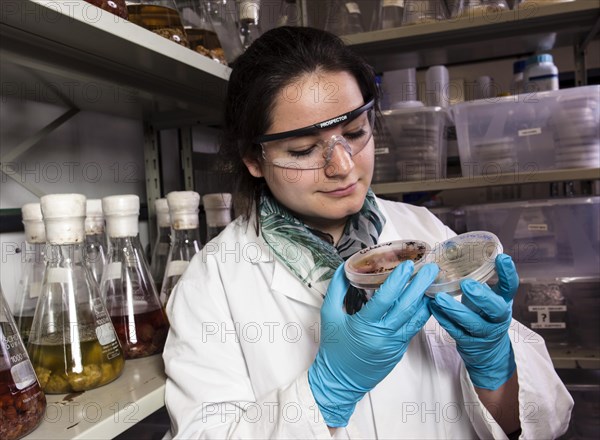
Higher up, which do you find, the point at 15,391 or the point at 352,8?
the point at 352,8

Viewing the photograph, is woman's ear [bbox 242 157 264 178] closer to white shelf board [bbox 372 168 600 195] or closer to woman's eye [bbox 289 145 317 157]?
woman's eye [bbox 289 145 317 157]

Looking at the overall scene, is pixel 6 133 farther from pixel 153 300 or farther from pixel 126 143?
pixel 153 300

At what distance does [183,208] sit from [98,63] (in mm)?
403

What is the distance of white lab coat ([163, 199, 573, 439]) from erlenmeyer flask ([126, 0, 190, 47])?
0.51 meters

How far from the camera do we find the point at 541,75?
1680 millimetres

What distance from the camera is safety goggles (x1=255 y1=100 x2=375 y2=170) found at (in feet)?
3.19

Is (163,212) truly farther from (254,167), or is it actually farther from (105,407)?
(105,407)

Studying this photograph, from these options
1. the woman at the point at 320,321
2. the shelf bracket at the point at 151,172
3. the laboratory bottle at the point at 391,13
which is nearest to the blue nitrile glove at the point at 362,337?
the woman at the point at 320,321

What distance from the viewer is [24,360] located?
739 millimetres

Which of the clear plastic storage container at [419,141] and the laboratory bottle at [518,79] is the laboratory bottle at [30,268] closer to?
the clear plastic storage container at [419,141]

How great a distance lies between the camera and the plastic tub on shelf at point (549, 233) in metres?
1.61

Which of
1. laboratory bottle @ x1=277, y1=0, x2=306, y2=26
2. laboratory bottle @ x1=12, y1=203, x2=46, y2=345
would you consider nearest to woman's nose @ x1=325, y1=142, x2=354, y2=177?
laboratory bottle @ x1=12, y1=203, x2=46, y2=345

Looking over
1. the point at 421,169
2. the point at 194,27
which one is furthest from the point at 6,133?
the point at 421,169

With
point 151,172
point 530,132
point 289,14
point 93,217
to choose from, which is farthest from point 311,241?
point 289,14
